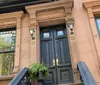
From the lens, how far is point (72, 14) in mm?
7328

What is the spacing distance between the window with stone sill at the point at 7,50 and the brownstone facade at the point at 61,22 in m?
0.35

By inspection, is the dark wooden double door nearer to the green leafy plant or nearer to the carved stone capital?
the carved stone capital

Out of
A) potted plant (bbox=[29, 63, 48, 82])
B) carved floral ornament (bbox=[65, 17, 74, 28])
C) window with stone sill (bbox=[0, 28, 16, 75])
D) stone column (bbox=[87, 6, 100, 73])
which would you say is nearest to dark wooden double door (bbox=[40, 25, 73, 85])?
carved floral ornament (bbox=[65, 17, 74, 28])

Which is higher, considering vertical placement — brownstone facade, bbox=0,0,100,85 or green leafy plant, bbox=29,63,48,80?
brownstone facade, bbox=0,0,100,85

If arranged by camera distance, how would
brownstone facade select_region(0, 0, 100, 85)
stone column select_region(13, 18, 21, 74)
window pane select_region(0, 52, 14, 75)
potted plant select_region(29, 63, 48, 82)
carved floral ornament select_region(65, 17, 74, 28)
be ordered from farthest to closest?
carved floral ornament select_region(65, 17, 74, 28), window pane select_region(0, 52, 14, 75), stone column select_region(13, 18, 21, 74), brownstone facade select_region(0, 0, 100, 85), potted plant select_region(29, 63, 48, 82)

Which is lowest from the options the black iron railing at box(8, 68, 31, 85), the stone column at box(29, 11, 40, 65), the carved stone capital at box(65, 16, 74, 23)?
the black iron railing at box(8, 68, 31, 85)

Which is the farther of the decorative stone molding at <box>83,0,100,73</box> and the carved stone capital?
the carved stone capital

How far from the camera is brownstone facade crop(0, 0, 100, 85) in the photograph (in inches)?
250

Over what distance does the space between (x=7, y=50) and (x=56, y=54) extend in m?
2.15

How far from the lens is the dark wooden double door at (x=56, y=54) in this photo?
20.8 ft

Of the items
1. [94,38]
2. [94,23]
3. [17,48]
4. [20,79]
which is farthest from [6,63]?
Answer: [94,23]

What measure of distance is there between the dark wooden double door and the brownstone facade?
300 millimetres

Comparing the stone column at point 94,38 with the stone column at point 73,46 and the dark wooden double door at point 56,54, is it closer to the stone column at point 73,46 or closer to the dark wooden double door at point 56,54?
the stone column at point 73,46

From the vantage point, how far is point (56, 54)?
691 cm
